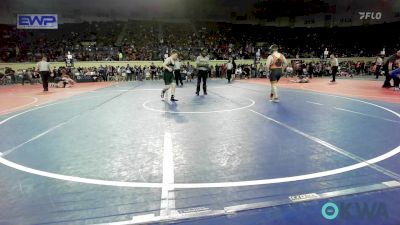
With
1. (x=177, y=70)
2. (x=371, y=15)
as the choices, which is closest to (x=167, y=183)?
(x=177, y=70)

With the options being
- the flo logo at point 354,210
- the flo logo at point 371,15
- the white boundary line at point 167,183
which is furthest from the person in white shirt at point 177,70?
the flo logo at point 371,15

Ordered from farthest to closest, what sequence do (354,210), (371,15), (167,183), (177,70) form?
(371,15) < (177,70) < (167,183) < (354,210)

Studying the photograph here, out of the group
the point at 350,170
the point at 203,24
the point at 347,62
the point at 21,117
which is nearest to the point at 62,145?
the point at 21,117

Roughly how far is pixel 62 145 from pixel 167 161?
2214 millimetres

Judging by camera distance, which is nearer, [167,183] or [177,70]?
Result: [167,183]

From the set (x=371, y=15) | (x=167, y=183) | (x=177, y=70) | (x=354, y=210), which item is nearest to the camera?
(x=354, y=210)

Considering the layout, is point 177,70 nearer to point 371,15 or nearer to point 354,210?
point 354,210

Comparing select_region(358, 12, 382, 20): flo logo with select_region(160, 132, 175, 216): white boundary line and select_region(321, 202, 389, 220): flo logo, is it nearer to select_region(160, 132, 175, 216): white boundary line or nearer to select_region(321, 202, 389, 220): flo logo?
select_region(160, 132, 175, 216): white boundary line

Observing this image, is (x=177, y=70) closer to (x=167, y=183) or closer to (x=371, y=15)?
(x=167, y=183)

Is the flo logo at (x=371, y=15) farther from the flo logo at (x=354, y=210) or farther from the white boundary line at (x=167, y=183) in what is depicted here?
the flo logo at (x=354, y=210)

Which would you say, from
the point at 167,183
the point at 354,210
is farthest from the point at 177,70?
the point at 354,210

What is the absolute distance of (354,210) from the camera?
307cm

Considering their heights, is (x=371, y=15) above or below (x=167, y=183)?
above

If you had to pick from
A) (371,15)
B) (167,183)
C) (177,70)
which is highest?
(371,15)
